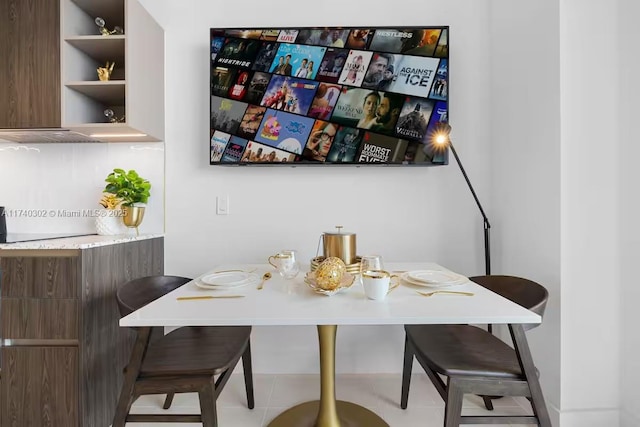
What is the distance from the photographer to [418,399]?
189 centimetres

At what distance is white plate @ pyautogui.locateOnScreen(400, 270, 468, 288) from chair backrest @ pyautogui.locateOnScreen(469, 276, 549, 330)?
0.27 m

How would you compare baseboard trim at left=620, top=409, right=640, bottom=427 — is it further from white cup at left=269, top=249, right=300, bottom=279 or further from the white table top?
white cup at left=269, top=249, right=300, bottom=279

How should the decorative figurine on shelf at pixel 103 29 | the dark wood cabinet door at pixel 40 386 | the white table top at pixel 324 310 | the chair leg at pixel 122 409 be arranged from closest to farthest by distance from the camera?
the white table top at pixel 324 310 → the chair leg at pixel 122 409 → the dark wood cabinet door at pixel 40 386 → the decorative figurine on shelf at pixel 103 29

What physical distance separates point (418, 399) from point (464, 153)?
1.51 meters

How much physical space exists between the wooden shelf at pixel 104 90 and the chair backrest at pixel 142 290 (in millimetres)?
1053

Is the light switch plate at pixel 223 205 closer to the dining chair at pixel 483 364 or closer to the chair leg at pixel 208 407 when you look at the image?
the chair leg at pixel 208 407

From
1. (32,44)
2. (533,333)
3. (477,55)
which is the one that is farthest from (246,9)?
(533,333)

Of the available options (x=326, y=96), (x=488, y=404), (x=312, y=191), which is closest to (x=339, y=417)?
(x=488, y=404)

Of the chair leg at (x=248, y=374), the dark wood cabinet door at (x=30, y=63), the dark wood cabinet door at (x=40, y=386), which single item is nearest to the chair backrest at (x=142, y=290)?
the dark wood cabinet door at (x=40, y=386)

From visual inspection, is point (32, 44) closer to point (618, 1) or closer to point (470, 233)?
point (470, 233)

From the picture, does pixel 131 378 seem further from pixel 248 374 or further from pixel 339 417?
pixel 339 417

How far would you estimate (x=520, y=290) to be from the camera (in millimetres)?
1505

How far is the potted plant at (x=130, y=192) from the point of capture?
1.98 meters

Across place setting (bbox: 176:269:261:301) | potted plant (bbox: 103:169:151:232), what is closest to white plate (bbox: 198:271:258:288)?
place setting (bbox: 176:269:261:301)
